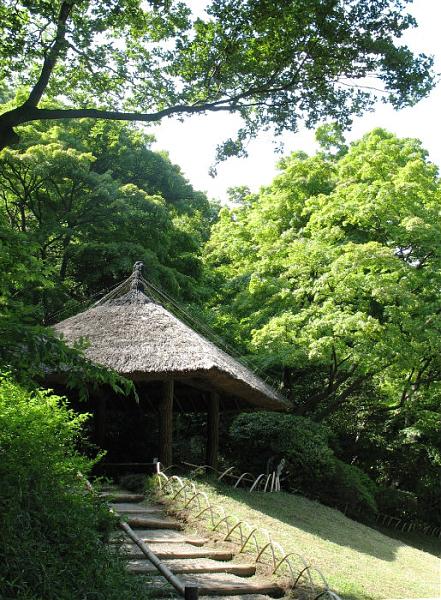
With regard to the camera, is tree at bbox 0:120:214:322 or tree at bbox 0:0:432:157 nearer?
tree at bbox 0:0:432:157

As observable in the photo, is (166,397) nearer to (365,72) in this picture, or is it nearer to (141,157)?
(365,72)

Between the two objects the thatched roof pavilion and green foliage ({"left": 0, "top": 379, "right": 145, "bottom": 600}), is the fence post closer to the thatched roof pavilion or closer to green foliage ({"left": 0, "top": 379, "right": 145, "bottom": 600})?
green foliage ({"left": 0, "top": 379, "right": 145, "bottom": 600})

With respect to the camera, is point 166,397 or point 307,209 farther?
point 307,209

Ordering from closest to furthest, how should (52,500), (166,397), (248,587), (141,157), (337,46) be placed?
1. (52,500)
2. (248,587)
3. (337,46)
4. (166,397)
5. (141,157)

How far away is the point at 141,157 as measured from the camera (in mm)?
23547

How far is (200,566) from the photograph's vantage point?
8211mm

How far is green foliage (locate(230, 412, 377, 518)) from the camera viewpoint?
1583 cm

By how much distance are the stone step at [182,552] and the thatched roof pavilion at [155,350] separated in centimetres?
345

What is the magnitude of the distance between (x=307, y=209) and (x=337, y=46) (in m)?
9.92

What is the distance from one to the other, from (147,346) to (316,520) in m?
4.77

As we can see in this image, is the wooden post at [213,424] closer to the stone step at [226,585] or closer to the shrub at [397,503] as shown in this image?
Result: the stone step at [226,585]

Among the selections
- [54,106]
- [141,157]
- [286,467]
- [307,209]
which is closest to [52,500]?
[54,106]

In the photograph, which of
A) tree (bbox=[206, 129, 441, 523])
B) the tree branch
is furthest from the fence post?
tree (bbox=[206, 129, 441, 523])

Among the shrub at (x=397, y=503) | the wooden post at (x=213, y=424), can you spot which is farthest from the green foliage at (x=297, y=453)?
the shrub at (x=397, y=503)
